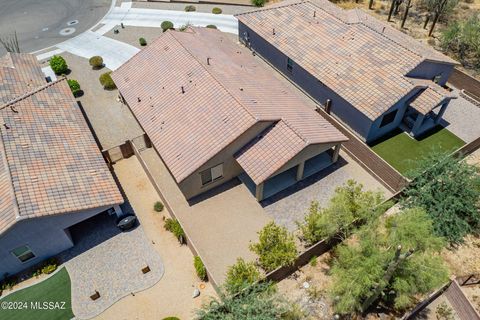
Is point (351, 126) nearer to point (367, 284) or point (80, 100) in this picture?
point (367, 284)

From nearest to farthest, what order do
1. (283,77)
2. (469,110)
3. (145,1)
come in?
(469,110), (283,77), (145,1)

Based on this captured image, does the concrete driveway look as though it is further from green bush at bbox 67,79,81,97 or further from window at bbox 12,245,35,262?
green bush at bbox 67,79,81,97

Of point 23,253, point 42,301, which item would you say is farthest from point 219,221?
point 23,253

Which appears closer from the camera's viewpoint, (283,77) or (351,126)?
(351,126)

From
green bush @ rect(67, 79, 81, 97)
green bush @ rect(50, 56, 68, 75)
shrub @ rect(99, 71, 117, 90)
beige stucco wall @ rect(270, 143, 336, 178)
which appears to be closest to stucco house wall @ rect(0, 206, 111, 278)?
beige stucco wall @ rect(270, 143, 336, 178)

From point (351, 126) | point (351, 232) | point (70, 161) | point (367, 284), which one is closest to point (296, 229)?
point (351, 232)
